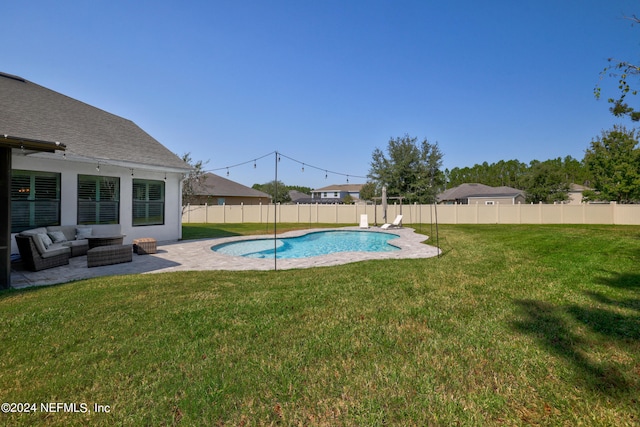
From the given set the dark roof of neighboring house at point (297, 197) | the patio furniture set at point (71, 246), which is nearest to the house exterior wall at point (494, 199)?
the dark roof of neighboring house at point (297, 197)

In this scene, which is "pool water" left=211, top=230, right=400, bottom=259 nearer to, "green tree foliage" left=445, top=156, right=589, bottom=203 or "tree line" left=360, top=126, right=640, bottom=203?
"tree line" left=360, top=126, right=640, bottom=203

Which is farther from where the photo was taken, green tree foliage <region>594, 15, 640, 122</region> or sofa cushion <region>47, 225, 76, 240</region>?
sofa cushion <region>47, 225, 76, 240</region>

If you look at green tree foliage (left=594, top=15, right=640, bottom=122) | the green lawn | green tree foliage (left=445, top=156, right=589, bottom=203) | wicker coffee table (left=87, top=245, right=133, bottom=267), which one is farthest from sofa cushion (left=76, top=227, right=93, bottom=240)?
green tree foliage (left=445, top=156, right=589, bottom=203)

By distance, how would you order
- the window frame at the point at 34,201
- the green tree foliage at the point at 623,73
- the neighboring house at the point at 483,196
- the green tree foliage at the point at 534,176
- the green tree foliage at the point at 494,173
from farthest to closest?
the green tree foliage at the point at 494,173
the green tree foliage at the point at 534,176
the neighboring house at the point at 483,196
the window frame at the point at 34,201
the green tree foliage at the point at 623,73

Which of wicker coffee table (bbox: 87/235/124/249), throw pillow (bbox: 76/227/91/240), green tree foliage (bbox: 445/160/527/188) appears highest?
green tree foliage (bbox: 445/160/527/188)

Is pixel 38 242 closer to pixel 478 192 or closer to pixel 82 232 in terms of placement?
pixel 82 232

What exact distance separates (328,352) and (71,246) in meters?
8.72

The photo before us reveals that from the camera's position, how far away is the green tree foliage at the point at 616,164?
2406cm

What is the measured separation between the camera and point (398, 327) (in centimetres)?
334

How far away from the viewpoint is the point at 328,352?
2783 mm

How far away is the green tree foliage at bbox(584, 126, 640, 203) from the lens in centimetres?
2406

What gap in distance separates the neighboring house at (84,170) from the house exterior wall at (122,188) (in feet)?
0.06

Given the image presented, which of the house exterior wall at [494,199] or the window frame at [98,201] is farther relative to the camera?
the house exterior wall at [494,199]

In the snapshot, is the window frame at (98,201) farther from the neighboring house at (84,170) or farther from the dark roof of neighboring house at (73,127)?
the dark roof of neighboring house at (73,127)
